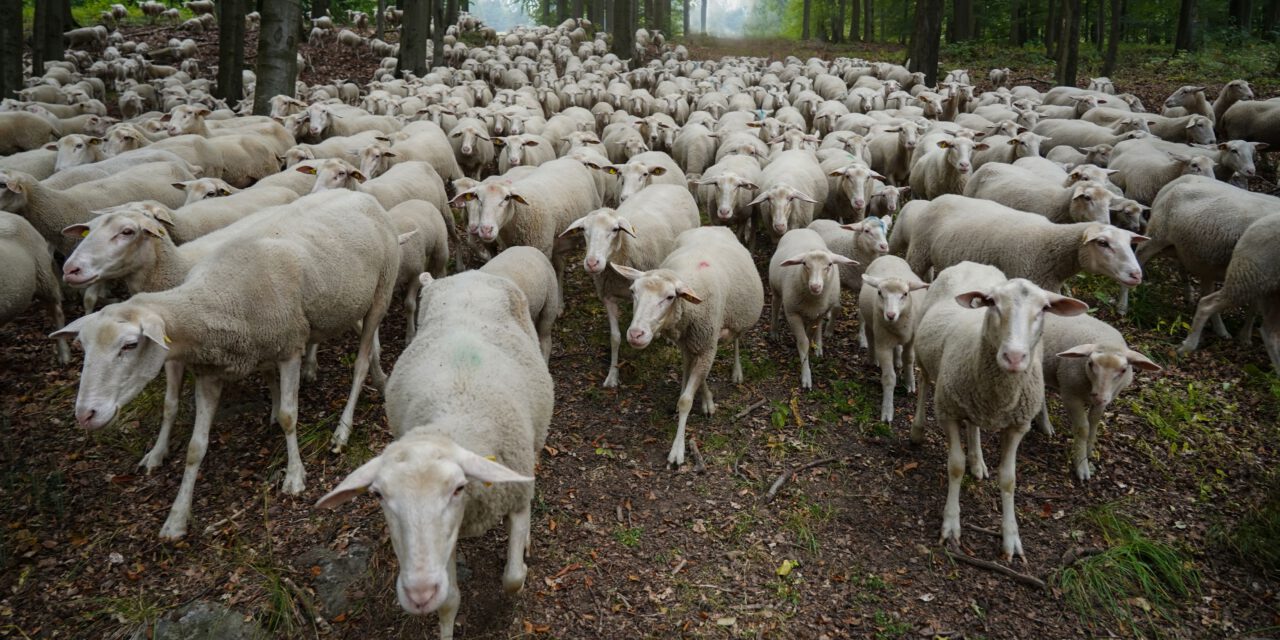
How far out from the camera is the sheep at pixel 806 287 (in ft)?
22.7

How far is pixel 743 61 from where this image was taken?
30141 mm

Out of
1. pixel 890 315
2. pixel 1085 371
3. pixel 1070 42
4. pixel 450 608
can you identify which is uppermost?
pixel 1070 42

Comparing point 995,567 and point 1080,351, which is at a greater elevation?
point 1080,351

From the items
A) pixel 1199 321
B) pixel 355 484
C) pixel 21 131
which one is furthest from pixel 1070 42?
pixel 21 131

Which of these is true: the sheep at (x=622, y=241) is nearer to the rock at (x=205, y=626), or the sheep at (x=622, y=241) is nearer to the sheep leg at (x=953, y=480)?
the sheep leg at (x=953, y=480)

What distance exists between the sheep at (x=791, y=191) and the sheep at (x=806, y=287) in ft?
3.06

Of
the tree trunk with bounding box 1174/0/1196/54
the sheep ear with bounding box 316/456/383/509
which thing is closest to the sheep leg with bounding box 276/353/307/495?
the sheep ear with bounding box 316/456/383/509

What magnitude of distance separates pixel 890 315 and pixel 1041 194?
4.30 metres

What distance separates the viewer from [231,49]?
16625 millimetres

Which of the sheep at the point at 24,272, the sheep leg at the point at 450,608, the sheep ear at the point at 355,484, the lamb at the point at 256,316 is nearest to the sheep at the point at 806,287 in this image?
the lamb at the point at 256,316

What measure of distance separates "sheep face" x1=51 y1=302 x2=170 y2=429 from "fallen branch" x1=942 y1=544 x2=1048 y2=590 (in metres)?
5.28

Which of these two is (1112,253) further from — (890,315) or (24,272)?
(24,272)

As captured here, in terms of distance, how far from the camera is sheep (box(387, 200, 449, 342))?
7.49m

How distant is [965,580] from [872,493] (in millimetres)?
1006
